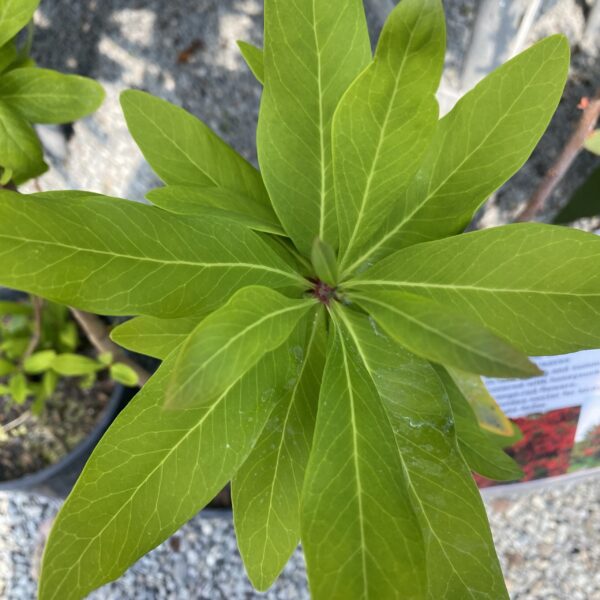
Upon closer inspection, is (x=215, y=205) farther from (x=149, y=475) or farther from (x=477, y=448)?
(x=477, y=448)

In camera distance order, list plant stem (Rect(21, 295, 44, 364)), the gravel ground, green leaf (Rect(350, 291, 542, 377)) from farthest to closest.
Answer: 1. the gravel ground
2. plant stem (Rect(21, 295, 44, 364))
3. green leaf (Rect(350, 291, 542, 377))

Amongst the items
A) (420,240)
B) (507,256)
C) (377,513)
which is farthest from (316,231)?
(377,513)

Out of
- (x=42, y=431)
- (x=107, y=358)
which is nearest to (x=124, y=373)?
(x=107, y=358)

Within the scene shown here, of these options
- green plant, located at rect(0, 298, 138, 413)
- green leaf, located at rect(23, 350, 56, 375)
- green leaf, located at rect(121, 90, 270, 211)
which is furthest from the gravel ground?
green leaf, located at rect(121, 90, 270, 211)

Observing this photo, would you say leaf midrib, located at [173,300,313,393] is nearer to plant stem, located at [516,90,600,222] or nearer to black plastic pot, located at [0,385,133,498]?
plant stem, located at [516,90,600,222]

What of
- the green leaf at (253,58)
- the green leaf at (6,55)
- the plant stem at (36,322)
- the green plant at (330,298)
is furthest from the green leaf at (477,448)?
the plant stem at (36,322)

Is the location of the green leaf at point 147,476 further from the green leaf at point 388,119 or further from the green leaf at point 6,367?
the green leaf at point 6,367
